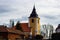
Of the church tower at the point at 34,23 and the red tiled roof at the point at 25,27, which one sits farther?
the church tower at the point at 34,23

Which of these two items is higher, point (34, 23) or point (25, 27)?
point (34, 23)

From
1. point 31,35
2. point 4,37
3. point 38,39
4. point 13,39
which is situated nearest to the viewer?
point 4,37

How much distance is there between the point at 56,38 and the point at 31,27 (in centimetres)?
4062

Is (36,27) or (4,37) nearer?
(4,37)

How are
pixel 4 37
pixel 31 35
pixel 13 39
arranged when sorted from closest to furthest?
pixel 4 37
pixel 13 39
pixel 31 35

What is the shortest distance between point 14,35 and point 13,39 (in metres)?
0.94

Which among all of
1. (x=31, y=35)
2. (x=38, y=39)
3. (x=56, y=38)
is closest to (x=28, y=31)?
(x=31, y=35)

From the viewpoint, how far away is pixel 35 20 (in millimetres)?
97688

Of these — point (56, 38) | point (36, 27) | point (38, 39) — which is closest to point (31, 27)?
point (36, 27)

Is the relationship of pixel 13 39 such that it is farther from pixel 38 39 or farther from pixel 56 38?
pixel 38 39

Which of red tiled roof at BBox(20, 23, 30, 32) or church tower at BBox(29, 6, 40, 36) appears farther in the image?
church tower at BBox(29, 6, 40, 36)

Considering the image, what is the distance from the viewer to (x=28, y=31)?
9575 centimetres

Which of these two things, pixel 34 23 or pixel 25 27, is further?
pixel 34 23

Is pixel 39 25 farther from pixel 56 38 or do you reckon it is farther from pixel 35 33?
pixel 56 38
